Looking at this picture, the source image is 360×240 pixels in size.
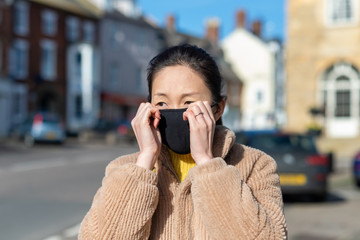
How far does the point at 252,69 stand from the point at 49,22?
1163 inches

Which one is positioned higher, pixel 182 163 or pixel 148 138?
pixel 148 138

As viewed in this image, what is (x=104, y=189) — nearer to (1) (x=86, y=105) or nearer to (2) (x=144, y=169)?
(2) (x=144, y=169)

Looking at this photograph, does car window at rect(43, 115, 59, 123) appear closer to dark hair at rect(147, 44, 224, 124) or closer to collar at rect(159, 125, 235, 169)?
dark hair at rect(147, 44, 224, 124)

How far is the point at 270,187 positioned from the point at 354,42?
1106 inches

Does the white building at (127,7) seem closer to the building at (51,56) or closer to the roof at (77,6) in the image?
the roof at (77,6)

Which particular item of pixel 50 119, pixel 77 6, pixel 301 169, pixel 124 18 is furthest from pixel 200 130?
pixel 124 18

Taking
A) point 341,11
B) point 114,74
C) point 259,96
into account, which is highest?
point 341,11

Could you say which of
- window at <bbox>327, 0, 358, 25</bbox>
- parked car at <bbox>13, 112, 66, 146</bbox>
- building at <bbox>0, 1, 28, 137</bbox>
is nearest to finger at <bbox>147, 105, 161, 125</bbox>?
parked car at <bbox>13, 112, 66, 146</bbox>

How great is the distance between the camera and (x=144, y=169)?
1949 mm

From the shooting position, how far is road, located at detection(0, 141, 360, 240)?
7.26 m

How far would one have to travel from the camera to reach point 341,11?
28922 mm

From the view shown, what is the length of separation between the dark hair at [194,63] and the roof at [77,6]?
120ft

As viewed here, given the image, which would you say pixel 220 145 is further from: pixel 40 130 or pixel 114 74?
pixel 114 74

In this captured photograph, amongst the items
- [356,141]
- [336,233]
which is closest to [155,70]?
[336,233]
